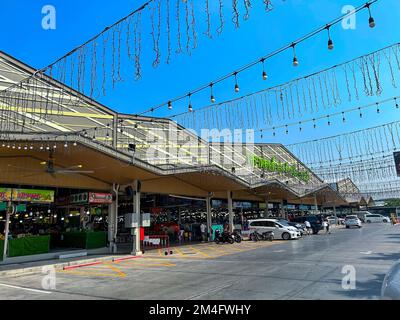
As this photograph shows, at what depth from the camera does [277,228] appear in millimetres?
25812

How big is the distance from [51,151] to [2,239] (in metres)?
4.80

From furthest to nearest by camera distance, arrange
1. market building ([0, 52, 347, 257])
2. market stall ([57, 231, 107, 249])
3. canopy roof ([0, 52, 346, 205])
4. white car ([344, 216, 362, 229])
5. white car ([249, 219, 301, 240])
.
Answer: white car ([344, 216, 362, 229]) < white car ([249, 219, 301, 240]) < market stall ([57, 231, 107, 249]) < market building ([0, 52, 347, 257]) < canopy roof ([0, 52, 346, 205])

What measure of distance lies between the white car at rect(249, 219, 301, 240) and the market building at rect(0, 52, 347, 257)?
3364 millimetres

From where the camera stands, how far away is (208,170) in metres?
20.8

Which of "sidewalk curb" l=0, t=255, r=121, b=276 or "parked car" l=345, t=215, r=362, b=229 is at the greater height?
"parked car" l=345, t=215, r=362, b=229

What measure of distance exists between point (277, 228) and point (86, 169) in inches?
606

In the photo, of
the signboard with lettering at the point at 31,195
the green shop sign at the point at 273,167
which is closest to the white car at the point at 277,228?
the green shop sign at the point at 273,167

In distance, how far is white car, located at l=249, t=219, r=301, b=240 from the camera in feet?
82.5

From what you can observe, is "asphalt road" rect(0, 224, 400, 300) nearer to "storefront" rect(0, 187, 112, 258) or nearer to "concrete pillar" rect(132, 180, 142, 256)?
"storefront" rect(0, 187, 112, 258)

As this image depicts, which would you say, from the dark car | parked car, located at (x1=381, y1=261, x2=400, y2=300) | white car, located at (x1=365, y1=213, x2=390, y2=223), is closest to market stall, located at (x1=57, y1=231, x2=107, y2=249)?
parked car, located at (x1=381, y1=261, x2=400, y2=300)

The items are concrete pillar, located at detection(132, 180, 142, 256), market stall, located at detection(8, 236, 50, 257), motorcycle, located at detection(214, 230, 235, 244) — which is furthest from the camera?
motorcycle, located at detection(214, 230, 235, 244)
